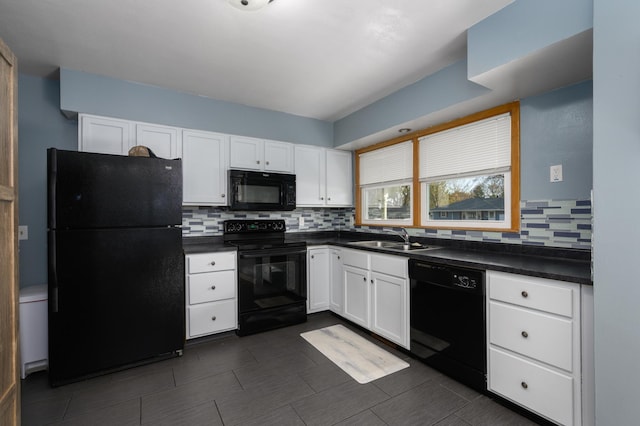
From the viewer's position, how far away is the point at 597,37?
139 centimetres

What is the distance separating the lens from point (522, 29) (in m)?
1.75

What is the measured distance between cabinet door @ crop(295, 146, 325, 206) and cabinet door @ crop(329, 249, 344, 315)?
0.74m

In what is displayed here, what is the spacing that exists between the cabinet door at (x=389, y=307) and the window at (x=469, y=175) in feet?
2.71

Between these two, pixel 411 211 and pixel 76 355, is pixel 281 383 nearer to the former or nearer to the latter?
pixel 76 355

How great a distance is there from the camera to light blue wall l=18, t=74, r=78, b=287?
106 inches

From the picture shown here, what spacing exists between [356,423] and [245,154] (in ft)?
8.92

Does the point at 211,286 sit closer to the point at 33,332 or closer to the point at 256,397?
the point at 256,397

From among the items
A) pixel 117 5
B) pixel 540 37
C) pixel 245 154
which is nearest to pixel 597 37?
pixel 540 37

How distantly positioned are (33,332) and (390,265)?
2922 mm

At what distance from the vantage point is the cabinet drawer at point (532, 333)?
160 cm

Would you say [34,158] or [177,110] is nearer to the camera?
[34,158]

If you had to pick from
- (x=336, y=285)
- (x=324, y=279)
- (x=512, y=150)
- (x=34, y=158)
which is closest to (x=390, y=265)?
(x=336, y=285)

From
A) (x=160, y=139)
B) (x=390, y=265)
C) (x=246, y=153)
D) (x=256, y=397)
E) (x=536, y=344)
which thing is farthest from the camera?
(x=246, y=153)

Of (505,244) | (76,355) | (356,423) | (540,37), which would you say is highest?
(540,37)
